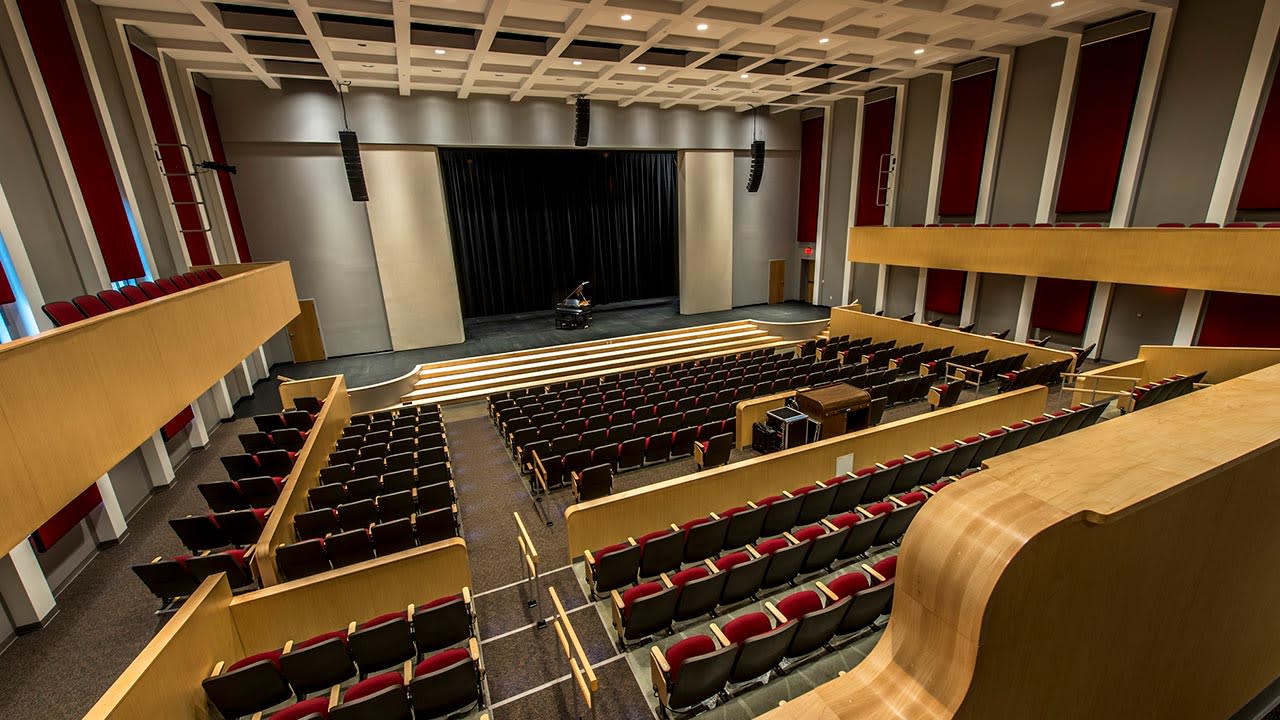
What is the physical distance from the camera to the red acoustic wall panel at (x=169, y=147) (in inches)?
356

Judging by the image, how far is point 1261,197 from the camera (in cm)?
873

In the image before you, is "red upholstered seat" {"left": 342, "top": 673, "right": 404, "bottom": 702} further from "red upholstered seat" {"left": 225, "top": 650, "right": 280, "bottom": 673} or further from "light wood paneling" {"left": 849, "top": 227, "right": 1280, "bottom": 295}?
"light wood paneling" {"left": 849, "top": 227, "right": 1280, "bottom": 295}

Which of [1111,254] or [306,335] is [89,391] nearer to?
[306,335]

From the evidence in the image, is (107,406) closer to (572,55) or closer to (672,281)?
(572,55)

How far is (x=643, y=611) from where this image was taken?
3705mm

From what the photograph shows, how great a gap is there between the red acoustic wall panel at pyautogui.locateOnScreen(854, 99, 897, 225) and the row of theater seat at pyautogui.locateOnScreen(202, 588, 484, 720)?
16.0 m

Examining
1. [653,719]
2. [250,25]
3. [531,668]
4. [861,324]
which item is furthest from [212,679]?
[861,324]

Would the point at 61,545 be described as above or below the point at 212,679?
below

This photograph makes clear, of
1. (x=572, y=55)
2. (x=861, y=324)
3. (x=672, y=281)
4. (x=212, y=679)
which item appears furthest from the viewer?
(x=672, y=281)

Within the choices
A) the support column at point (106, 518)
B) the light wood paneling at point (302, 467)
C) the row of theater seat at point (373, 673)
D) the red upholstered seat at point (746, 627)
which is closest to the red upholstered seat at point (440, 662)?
the row of theater seat at point (373, 673)

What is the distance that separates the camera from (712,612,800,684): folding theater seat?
10.3 feet

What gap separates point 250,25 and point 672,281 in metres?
14.2

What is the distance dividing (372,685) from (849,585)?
338 centimetres

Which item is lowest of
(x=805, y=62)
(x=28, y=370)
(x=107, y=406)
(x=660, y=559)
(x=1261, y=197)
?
(x=660, y=559)
